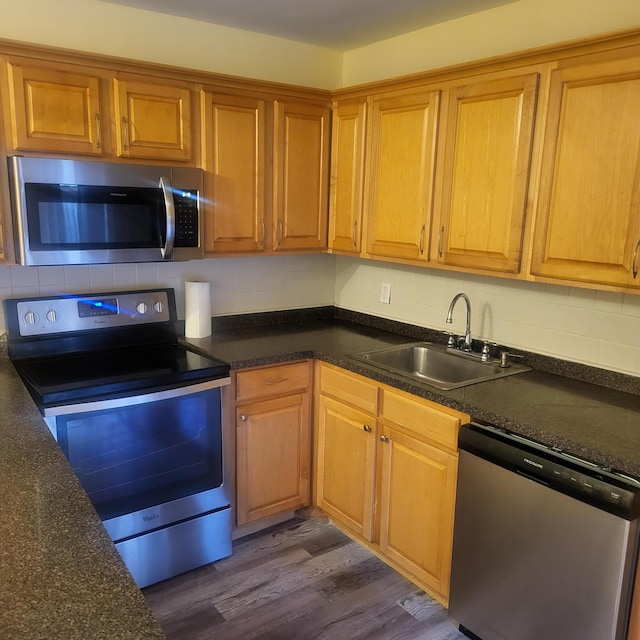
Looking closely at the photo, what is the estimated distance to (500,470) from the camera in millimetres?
1890

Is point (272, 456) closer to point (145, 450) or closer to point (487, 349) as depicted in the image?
point (145, 450)

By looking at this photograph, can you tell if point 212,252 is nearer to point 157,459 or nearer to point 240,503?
point 157,459

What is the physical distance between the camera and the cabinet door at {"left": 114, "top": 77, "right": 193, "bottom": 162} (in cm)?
237

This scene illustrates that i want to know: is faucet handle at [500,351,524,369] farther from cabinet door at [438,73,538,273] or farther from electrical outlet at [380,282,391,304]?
electrical outlet at [380,282,391,304]

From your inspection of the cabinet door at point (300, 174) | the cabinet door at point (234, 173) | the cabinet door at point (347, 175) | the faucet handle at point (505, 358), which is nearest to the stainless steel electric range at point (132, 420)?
the cabinet door at point (234, 173)

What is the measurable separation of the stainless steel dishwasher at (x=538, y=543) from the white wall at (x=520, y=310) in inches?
25.7

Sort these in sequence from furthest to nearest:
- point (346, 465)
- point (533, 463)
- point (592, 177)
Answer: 1. point (346, 465)
2. point (592, 177)
3. point (533, 463)

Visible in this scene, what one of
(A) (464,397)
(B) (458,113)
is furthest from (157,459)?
(B) (458,113)

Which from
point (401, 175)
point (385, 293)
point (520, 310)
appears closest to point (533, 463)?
point (520, 310)

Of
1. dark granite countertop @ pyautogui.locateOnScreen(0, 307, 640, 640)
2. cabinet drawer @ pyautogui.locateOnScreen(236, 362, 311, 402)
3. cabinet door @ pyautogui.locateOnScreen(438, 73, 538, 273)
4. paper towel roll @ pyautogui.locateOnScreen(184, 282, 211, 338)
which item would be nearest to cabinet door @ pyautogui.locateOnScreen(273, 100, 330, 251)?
paper towel roll @ pyautogui.locateOnScreen(184, 282, 211, 338)

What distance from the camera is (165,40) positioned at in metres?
2.68

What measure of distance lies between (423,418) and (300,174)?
1.41m

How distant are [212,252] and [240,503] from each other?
118 centimetres

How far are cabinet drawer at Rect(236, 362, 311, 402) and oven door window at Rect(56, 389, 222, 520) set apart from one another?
0.46 ft
